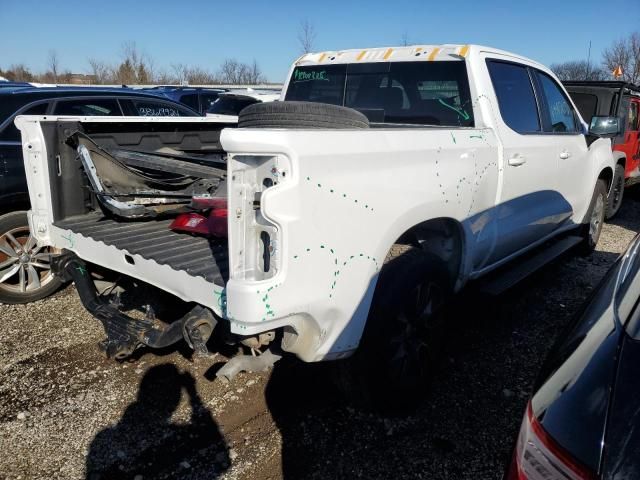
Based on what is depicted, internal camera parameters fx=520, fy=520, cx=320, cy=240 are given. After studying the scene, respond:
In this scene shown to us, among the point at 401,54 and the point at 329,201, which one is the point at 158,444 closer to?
the point at 329,201

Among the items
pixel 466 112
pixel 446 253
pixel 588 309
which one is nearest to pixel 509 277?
pixel 446 253

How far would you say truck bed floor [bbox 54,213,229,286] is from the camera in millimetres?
2422

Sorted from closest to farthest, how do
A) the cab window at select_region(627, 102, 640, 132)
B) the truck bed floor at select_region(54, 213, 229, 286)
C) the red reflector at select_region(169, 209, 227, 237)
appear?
the truck bed floor at select_region(54, 213, 229, 286)
the red reflector at select_region(169, 209, 227, 237)
the cab window at select_region(627, 102, 640, 132)

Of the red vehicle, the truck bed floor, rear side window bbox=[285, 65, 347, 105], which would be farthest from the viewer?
the red vehicle

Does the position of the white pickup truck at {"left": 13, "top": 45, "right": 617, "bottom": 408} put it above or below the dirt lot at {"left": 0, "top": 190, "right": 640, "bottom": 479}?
above

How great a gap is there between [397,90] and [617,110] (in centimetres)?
581

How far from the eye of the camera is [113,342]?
2707mm

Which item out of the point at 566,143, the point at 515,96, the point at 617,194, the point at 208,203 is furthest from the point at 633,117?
the point at 208,203

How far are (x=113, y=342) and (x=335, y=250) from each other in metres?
1.35

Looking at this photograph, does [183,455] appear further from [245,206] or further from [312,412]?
[245,206]

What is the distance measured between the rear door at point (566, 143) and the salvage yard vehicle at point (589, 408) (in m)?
2.97

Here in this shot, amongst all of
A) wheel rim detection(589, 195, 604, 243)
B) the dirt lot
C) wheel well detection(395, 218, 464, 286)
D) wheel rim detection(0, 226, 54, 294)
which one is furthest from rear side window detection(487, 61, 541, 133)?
wheel rim detection(0, 226, 54, 294)

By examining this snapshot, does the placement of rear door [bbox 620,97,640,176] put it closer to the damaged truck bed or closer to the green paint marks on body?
the damaged truck bed

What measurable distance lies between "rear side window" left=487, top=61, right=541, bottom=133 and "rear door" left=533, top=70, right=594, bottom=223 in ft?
0.61
